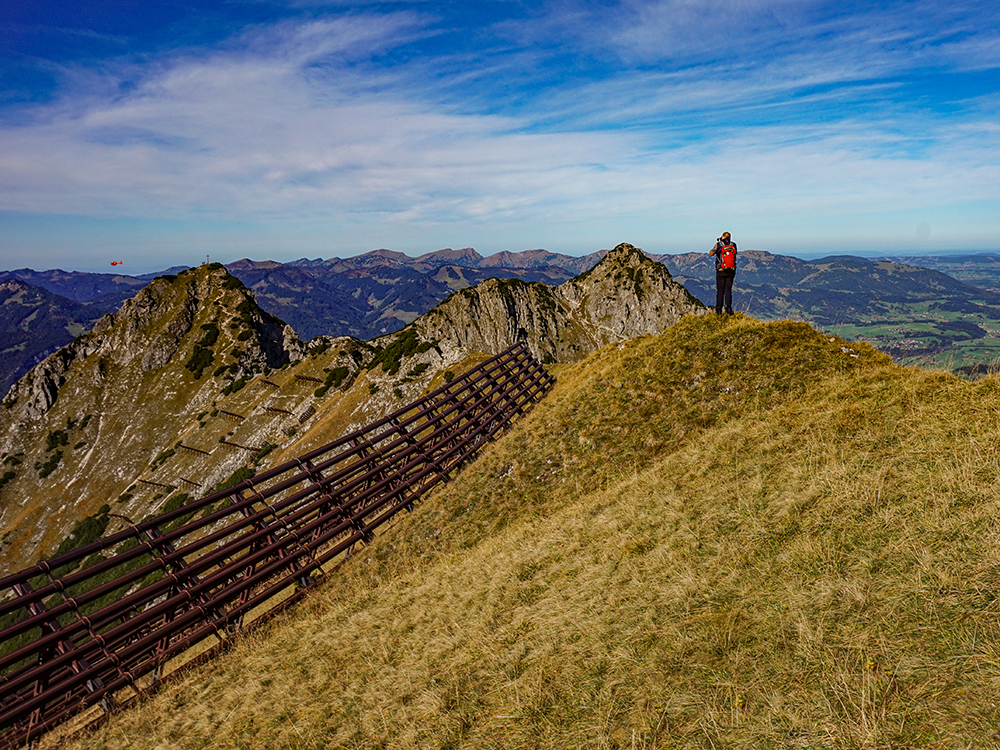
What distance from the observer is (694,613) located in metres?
6.18

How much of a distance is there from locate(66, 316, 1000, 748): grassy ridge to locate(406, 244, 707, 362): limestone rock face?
110m

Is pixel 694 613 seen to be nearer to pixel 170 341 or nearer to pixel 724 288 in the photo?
pixel 724 288

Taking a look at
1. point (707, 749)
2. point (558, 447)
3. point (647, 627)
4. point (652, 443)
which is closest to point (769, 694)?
point (707, 749)

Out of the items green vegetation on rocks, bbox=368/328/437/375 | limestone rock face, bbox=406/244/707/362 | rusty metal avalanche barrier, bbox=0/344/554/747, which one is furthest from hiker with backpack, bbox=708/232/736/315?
limestone rock face, bbox=406/244/707/362

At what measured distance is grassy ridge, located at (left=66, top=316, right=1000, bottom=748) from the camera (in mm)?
4629

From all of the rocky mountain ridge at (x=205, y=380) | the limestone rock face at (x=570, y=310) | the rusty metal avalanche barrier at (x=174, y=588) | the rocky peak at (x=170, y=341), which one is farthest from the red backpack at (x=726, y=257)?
the rocky peak at (x=170, y=341)

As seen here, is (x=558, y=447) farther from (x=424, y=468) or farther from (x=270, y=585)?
(x=270, y=585)

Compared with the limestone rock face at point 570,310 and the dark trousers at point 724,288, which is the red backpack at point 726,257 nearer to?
the dark trousers at point 724,288

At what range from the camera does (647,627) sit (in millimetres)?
6219

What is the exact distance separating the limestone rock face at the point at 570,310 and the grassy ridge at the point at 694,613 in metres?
110

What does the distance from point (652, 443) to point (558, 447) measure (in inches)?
125

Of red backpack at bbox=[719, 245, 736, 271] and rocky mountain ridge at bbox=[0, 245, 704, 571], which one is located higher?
red backpack at bbox=[719, 245, 736, 271]

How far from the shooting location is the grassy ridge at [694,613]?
182 inches

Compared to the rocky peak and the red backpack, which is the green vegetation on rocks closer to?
the red backpack
